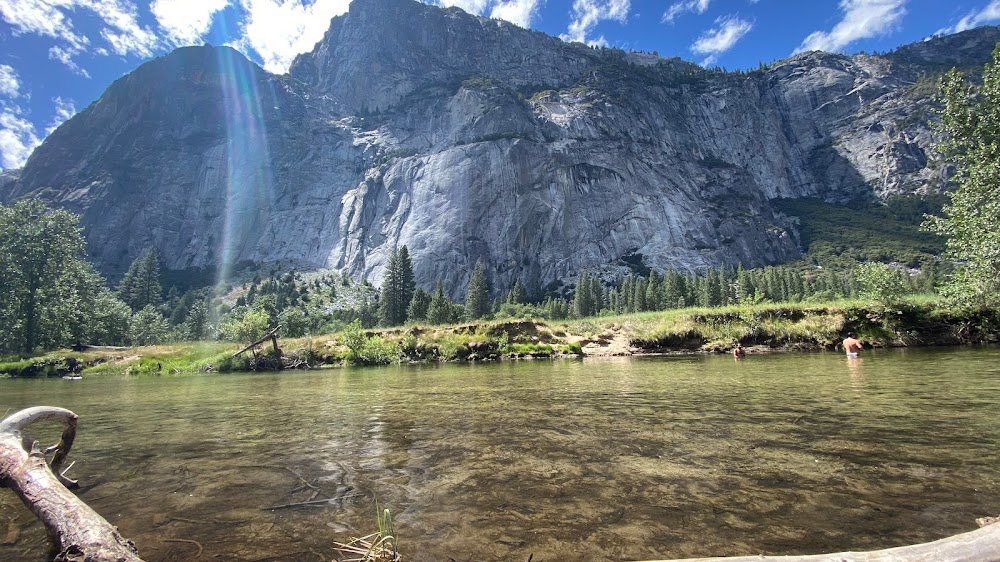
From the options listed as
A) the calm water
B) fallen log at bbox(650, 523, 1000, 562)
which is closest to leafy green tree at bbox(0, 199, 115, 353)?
the calm water

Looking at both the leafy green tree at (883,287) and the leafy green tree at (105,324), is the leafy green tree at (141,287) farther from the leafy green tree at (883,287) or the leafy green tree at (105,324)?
the leafy green tree at (883,287)

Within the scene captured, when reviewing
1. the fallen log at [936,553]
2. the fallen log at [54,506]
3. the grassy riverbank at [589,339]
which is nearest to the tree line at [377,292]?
the grassy riverbank at [589,339]

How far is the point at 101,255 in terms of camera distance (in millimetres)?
173750

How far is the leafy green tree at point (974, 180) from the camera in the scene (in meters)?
19.5

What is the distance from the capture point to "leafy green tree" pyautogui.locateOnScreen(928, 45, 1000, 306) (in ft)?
63.9

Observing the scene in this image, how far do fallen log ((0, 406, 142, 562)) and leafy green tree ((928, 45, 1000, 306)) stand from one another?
91.5 ft

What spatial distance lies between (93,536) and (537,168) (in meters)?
175

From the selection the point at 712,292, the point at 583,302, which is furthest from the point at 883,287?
the point at 583,302

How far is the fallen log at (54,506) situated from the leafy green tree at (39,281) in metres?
57.8

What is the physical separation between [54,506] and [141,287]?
16693 centimetres

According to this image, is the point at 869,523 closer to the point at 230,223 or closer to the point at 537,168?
the point at 537,168

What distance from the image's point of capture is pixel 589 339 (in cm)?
3528

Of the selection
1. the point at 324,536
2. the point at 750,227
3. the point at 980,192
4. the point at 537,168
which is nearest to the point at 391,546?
the point at 324,536

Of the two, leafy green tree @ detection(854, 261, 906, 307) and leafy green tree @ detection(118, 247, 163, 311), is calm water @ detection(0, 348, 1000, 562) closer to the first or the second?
leafy green tree @ detection(854, 261, 906, 307)
